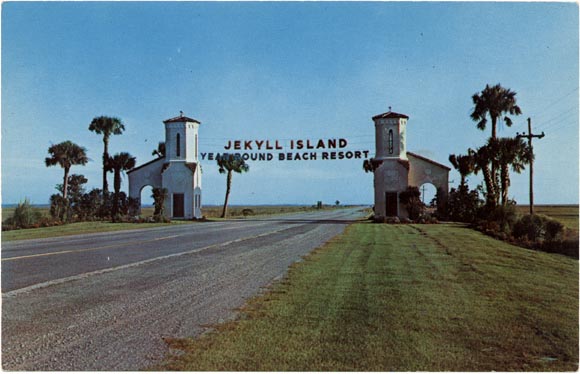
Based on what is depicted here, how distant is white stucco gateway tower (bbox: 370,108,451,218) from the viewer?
44.6 metres

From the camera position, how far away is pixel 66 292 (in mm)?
9141

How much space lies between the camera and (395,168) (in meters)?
44.8

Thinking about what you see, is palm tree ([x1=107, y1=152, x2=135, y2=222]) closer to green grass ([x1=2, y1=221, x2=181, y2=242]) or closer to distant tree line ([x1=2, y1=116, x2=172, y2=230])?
distant tree line ([x1=2, y1=116, x2=172, y2=230])

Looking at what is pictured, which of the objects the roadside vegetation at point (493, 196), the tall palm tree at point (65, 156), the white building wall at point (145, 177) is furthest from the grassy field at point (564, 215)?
the tall palm tree at point (65, 156)

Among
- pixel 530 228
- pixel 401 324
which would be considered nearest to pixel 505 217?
pixel 530 228

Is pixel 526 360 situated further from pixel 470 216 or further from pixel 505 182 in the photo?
pixel 470 216

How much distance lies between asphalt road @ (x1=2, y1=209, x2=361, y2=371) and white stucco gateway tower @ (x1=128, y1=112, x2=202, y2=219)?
109 ft

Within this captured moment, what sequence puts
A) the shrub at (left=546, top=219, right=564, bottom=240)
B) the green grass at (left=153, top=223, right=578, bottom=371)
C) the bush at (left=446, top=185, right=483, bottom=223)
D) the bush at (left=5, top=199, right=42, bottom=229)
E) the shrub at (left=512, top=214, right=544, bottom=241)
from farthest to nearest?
1. the bush at (left=446, top=185, right=483, bottom=223)
2. the bush at (left=5, top=199, right=42, bottom=229)
3. the shrub at (left=512, top=214, right=544, bottom=241)
4. the shrub at (left=546, top=219, right=564, bottom=240)
5. the green grass at (left=153, top=223, right=578, bottom=371)

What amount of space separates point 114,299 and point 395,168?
125 ft

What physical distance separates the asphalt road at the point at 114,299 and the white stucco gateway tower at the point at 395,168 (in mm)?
29605

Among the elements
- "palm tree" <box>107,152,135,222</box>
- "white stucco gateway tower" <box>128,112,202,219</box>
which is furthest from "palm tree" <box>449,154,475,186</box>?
"palm tree" <box>107,152,135,222</box>

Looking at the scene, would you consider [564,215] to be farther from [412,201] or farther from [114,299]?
[114,299]

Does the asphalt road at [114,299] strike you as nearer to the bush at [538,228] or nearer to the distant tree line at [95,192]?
the bush at [538,228]

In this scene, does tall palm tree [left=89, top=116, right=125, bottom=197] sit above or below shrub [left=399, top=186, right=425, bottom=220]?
above
